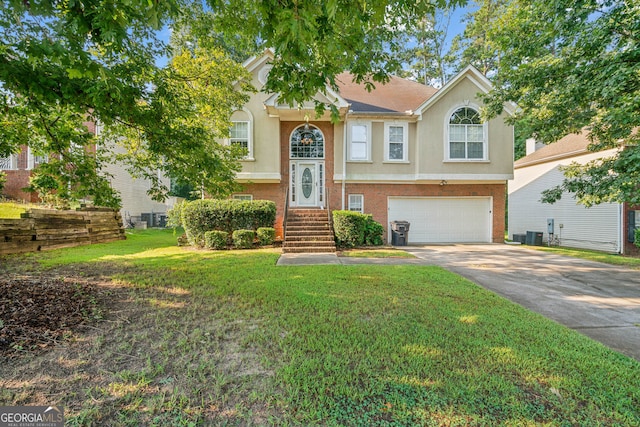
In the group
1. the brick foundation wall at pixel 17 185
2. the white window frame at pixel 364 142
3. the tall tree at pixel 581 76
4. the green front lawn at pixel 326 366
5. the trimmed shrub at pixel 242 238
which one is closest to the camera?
the green front lawn at pixel 326 366

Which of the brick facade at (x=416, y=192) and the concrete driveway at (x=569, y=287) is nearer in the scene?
the concrete driveway at (x=569, y=287)

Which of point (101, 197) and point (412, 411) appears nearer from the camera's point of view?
point (412, 411)

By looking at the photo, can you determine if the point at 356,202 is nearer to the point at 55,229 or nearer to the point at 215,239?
the point at 215,239

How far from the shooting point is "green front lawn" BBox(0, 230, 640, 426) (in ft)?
7.07

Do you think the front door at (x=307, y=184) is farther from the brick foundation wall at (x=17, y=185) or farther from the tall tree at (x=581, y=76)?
the brick foundation wall at (x=17, y=185)

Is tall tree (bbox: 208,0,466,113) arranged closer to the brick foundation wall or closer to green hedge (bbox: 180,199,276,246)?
green hedge (bbox: 180,199,276,246)

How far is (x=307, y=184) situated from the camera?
1299 centimetres

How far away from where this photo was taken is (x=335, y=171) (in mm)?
12672

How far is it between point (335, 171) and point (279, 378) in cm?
1077

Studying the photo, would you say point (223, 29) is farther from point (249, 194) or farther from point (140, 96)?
point (249, 194)

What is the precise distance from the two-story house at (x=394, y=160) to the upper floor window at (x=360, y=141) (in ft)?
0.15

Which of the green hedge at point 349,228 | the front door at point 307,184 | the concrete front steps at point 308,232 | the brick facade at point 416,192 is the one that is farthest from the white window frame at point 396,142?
the concrete front steps at point 308,232

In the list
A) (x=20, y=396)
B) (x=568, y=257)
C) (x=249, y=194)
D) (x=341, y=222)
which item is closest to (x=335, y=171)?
(x=341, y=222)

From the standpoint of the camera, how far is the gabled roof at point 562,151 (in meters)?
14.2
